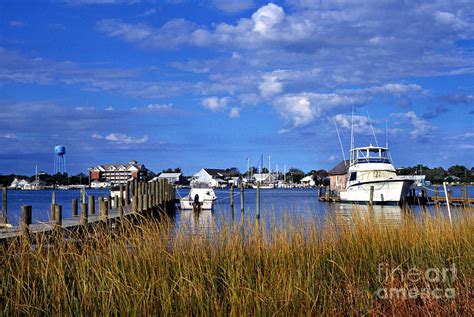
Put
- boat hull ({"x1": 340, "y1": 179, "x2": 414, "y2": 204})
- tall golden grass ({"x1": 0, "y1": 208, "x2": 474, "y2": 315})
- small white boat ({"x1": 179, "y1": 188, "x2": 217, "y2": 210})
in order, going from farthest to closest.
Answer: small white boat ({"x1": 179, "y1": 188, "x2": 217, "y2": 210})
boat hull ({"x1": 340, "y1": 179, "x2": 414, "y2": 204})
tall golden grass ({"x1": 0, "y1": 208, "x2": 474, "y2": 315})

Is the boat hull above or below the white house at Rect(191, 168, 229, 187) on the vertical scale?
below

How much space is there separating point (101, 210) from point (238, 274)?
35.2 feet

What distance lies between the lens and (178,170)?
188000mm

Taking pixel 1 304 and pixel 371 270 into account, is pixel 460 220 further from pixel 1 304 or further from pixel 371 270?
pixel 1 304

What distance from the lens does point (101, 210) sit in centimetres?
1661

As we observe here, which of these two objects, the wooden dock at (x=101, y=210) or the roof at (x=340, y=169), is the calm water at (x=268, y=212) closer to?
the wooden dock at (x=101, y=210)

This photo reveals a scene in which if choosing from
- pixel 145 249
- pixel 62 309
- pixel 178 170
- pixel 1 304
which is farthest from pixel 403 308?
pixel 178 170

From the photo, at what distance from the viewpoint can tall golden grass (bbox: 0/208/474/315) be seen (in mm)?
6004

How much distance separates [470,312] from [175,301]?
3458 millimetres

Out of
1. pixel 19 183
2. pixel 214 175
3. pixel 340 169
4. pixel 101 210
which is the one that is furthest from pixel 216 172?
pixel 101 210

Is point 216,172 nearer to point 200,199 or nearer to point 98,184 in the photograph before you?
point 98,184

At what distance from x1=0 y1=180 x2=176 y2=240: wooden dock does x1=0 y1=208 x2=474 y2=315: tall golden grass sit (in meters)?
1.71

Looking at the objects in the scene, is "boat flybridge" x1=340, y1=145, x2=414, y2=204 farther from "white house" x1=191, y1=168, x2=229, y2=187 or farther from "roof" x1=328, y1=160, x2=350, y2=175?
"white house" x1=191, y1=168, x2=229, y2=187

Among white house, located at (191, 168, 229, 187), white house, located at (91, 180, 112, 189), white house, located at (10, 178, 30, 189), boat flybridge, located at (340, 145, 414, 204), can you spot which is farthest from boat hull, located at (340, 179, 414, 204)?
white house, located at (10, 178, 30, 189)
